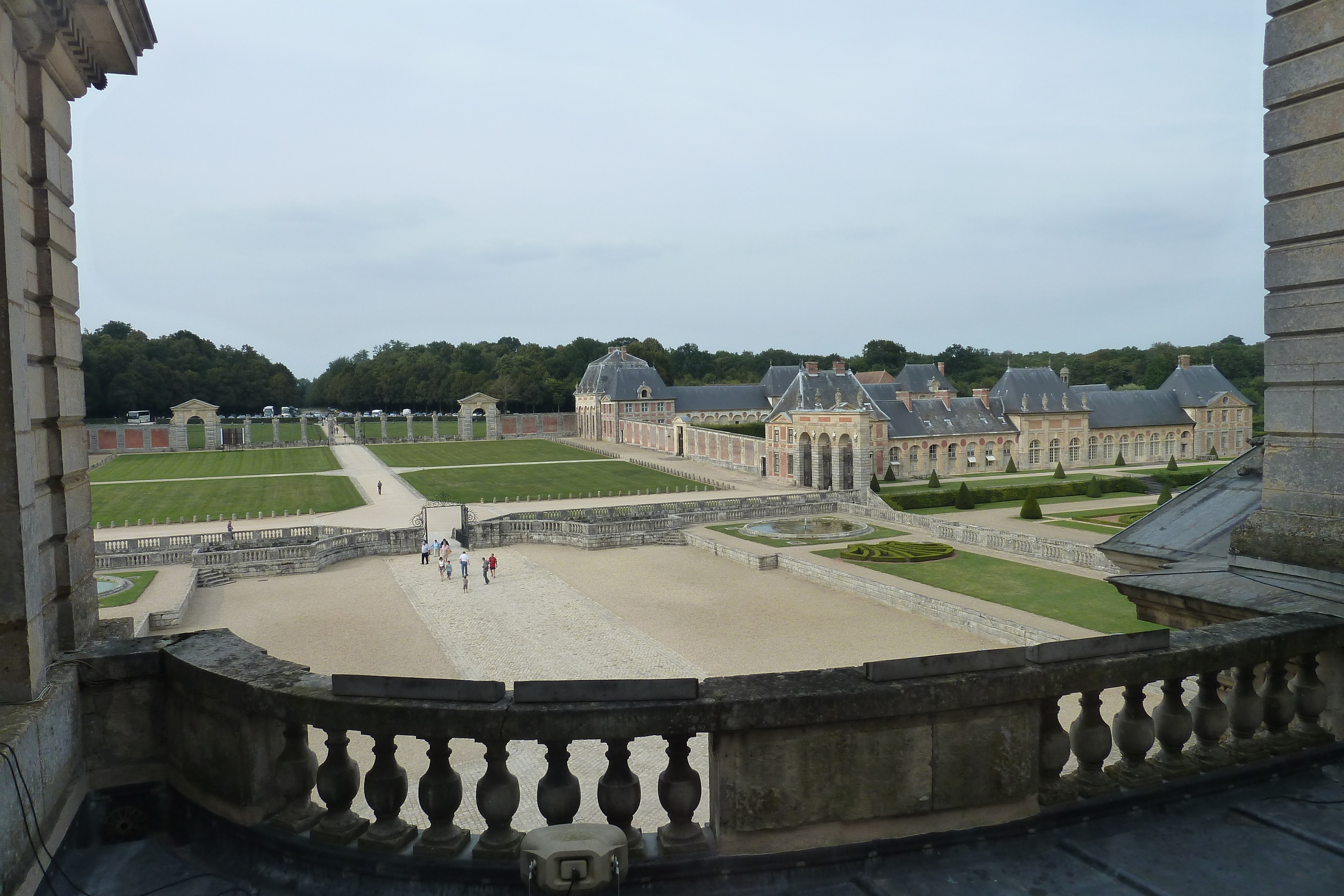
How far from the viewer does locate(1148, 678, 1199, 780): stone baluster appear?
4211mm

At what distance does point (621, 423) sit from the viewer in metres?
83.5

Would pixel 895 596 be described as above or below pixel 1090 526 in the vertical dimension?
below

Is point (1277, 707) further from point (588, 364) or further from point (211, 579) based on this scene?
point (588, 364)

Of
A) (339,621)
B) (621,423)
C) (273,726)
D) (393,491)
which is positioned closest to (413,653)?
(339,621)

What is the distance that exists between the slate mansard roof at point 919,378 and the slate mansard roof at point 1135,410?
37.2 ft

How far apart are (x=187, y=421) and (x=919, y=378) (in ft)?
211

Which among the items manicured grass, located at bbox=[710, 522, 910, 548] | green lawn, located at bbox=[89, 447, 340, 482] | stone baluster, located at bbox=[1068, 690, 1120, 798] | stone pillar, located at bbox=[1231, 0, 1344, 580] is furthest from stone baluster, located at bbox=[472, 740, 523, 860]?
green lawn, located at bbox=[89, 447, 340, 482]

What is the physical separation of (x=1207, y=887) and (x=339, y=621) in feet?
76.6

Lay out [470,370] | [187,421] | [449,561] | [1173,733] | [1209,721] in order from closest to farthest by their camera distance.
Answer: [1173,733] → [1209,721] → [449,561] → [187,421] → [470,370]

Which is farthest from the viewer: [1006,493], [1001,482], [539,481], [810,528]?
[539,481]

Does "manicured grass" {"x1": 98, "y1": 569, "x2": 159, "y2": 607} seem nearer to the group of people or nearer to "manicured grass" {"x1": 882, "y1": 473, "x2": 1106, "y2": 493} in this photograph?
the group of people

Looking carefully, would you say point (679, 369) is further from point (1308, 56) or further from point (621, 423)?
point (1308, 56)

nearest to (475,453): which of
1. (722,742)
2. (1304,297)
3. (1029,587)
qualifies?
(1029,587)

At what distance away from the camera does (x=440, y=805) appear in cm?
356
